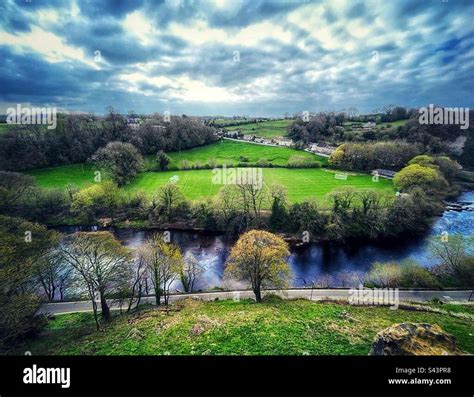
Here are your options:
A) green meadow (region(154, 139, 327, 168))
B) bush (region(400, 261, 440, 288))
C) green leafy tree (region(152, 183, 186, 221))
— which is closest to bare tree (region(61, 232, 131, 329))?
green leafy tree (region(152, 183, 186, 221))

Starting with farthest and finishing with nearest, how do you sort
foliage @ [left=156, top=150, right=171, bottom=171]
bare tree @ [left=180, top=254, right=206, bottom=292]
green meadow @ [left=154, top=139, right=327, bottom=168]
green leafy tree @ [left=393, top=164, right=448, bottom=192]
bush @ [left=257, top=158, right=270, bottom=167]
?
green meadow @ [left=154, top=139, right=327, bottom=168] → bush @ [left=257, top=158, right=270, bottom=167] → foliage @ [left=156, top=150, right=171, bottom=171] → green leafy tree @ [left=393, top=164, right=448, bottom=192] → bare tree @ [left=180, top=254, right=206, bottom=292]

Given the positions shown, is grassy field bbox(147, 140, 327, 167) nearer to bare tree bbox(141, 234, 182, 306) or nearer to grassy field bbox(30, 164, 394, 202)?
grassy field bbox(30, 164, 394, 202)

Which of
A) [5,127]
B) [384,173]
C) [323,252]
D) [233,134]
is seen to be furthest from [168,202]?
[233,134]

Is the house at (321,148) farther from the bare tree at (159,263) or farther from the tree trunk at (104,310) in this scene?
the tree trunk at (104,310)

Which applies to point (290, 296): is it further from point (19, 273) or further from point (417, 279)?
point (19, 273)

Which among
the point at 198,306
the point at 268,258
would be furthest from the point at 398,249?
the point at 198,306
